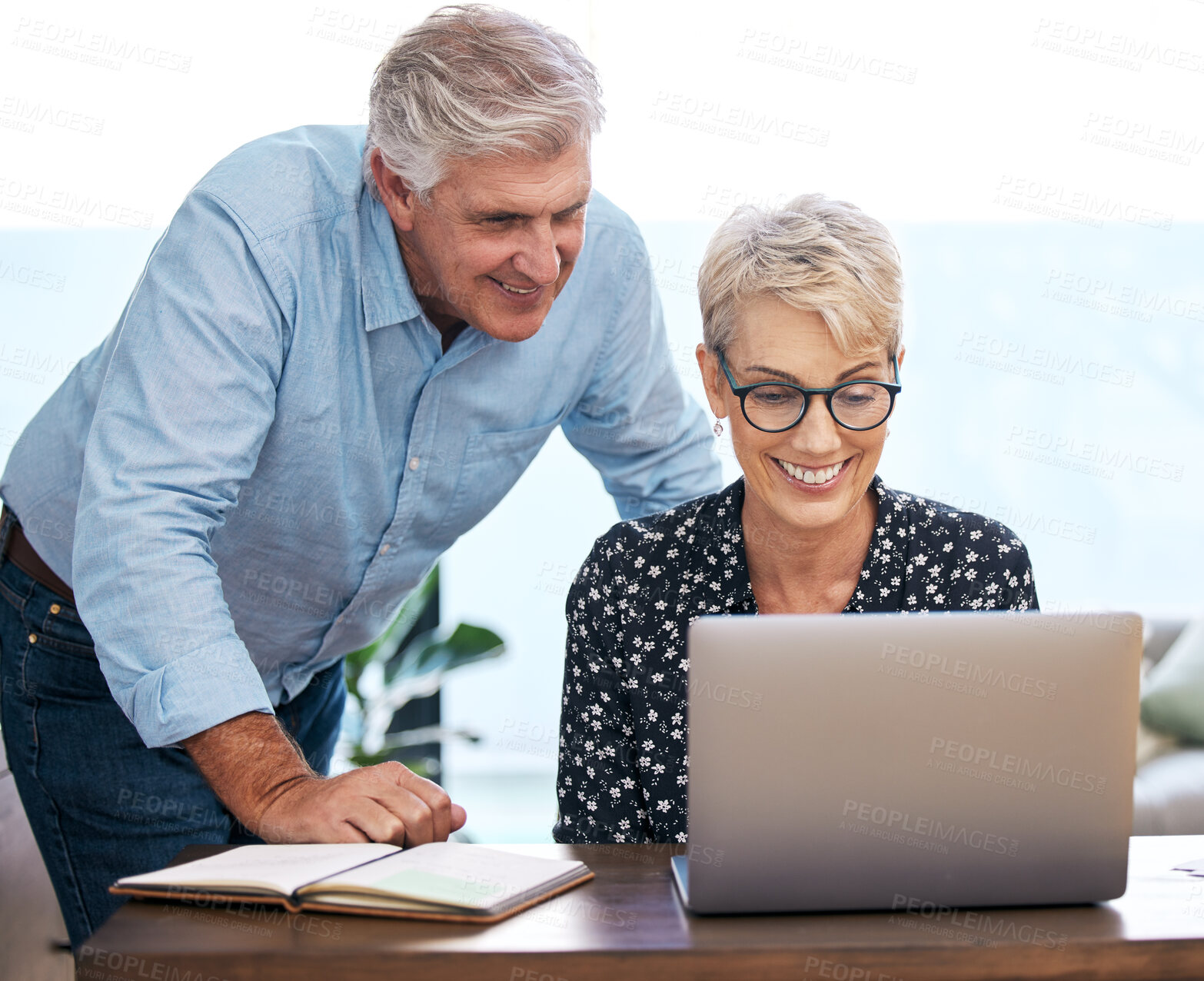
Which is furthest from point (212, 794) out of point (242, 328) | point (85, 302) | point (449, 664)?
point (85, 302)

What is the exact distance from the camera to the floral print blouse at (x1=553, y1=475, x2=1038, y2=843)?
154 cm

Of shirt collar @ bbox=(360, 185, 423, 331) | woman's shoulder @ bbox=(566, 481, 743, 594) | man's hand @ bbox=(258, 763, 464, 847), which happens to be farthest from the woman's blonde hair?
man's hand @ bbox=(258, 763, 464, 847)

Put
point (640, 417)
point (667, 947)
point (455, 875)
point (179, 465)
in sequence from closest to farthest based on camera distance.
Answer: point (667, 947) < point (455, 875) < point (179, 465) < point (640, 417)

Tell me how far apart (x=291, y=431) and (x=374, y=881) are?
2.65 feet

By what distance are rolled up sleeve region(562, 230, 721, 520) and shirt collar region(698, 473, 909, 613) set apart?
0.31 metres

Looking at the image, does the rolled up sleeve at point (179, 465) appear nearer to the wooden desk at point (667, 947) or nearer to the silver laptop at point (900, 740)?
the wooden desk at point (667, 947)

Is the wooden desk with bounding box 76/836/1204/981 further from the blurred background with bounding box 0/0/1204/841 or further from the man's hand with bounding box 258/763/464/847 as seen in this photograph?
the blurred background with bounding box 0/0/1204/841

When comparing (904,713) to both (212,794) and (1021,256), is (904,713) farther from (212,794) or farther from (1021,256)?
(1021,256)

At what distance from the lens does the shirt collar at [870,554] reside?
1619 mm

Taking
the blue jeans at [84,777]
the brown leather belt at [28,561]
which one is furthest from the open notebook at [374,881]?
the brown leather belt at [28,561]

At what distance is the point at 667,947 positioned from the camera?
2.86 ft

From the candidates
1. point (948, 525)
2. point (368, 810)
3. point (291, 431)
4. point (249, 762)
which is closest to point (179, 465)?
point (291, 431)

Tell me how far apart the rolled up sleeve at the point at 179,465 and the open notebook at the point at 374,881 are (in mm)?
250

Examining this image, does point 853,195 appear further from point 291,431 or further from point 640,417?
point 291,431
